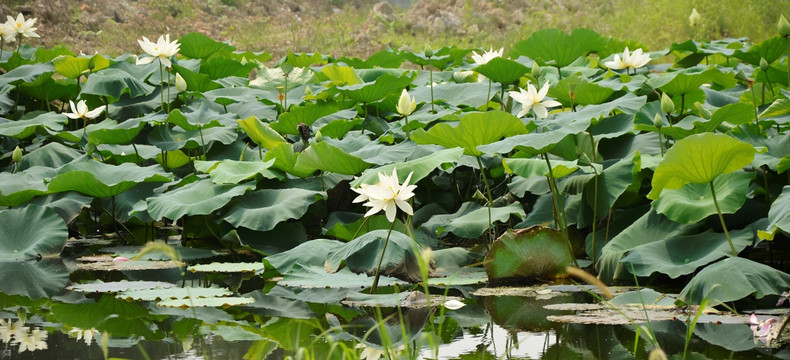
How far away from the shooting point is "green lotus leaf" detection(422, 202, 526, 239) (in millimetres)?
2631

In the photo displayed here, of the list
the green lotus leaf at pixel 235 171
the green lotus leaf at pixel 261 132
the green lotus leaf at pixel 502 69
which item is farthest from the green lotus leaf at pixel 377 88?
the green lotus leaf at pixel 235 171

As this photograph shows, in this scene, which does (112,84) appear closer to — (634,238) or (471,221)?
(471,221)

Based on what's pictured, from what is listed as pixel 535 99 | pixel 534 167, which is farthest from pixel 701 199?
pixel 535 99

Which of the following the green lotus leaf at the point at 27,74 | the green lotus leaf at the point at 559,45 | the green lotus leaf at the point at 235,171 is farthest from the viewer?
the green lotus leaf at the point at 27,74

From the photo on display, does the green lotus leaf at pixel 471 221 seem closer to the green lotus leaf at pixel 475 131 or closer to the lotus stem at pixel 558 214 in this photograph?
the lotus stem at pixel 558 214

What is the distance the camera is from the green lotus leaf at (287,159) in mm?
2961

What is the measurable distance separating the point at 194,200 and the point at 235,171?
0.61ft

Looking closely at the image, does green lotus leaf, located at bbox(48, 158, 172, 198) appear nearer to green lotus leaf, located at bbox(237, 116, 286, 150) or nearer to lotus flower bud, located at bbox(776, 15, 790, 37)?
green lotus leaf, located at bbox(237, 116, 286, 150)

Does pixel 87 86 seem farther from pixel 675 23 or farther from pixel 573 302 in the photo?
pixel 675 23

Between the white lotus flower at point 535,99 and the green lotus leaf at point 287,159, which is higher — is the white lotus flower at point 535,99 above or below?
above

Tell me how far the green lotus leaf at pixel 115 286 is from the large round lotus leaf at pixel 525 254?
1017 millimetres

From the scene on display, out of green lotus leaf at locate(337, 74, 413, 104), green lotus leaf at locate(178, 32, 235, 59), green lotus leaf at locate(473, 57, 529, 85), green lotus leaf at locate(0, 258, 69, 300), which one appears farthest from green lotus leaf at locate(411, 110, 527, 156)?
green lotus leaf at locate(178, 32, 235, 59)

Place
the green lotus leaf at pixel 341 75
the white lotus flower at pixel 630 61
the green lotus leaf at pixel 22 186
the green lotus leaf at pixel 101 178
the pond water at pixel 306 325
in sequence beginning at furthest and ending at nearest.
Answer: the green lotus leaf at pixel 341 75
the white lotus flower at pixel 630 61
the green lotus leaf at pixel 22 186
the green lotus leaf at pixel 101 178
the pond water at pixel 306 325

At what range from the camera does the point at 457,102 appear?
12.7 ft
